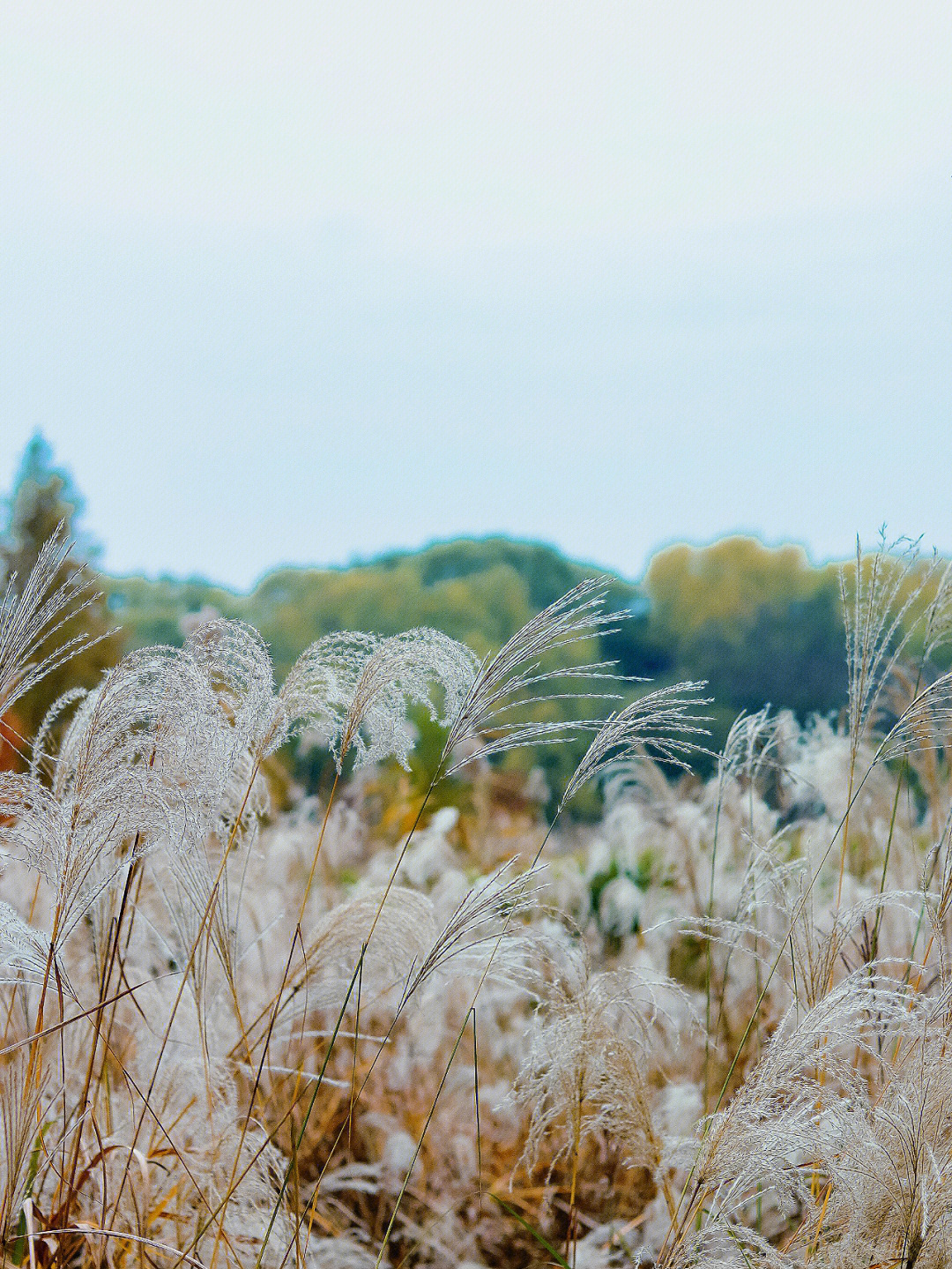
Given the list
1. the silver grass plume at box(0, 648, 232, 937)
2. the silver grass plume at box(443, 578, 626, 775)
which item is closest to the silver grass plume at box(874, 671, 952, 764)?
the silver grass plume at box(443, 578, 626, 775)

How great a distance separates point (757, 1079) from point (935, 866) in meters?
0.33

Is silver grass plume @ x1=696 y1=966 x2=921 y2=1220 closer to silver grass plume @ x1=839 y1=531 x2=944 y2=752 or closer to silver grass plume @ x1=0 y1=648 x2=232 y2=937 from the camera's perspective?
silver grass plume @ x1=839 y1=531 x2=944 y2=752

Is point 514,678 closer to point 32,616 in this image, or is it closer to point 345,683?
point 345,683

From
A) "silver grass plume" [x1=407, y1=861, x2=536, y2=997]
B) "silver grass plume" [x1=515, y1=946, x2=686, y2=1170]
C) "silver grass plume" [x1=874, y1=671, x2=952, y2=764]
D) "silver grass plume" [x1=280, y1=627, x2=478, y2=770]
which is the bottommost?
"silver grass plume" [x1=515, y1=946, x2=686, y2=1170]

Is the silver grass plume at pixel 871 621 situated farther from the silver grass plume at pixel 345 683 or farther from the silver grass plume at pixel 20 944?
the silver grass plume at pixel 20 944

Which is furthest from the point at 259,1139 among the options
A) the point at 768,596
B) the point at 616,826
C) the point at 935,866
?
the point at 768,596

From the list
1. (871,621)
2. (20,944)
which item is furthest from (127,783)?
(871,621)

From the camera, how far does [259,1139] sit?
104cm

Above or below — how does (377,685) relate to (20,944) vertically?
above

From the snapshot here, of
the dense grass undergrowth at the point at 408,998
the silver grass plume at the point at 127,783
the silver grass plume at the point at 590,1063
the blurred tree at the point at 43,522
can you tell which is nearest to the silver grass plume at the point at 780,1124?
the dense grass undergrowth at the point at 408,998

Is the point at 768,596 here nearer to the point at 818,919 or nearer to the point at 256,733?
the point at 818,919

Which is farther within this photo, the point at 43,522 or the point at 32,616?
the point at 43,522

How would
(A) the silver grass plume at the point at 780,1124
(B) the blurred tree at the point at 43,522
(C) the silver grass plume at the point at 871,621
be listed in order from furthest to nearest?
1. (B) the blurred tree at the point at 43,522
2. (C) the silver grass plume at the point at 871,621
3. (A) the silver grass plume at the point at 780,1124

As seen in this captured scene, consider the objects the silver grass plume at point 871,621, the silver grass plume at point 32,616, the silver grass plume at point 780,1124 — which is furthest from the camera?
the silver grass plume at point 871,621
